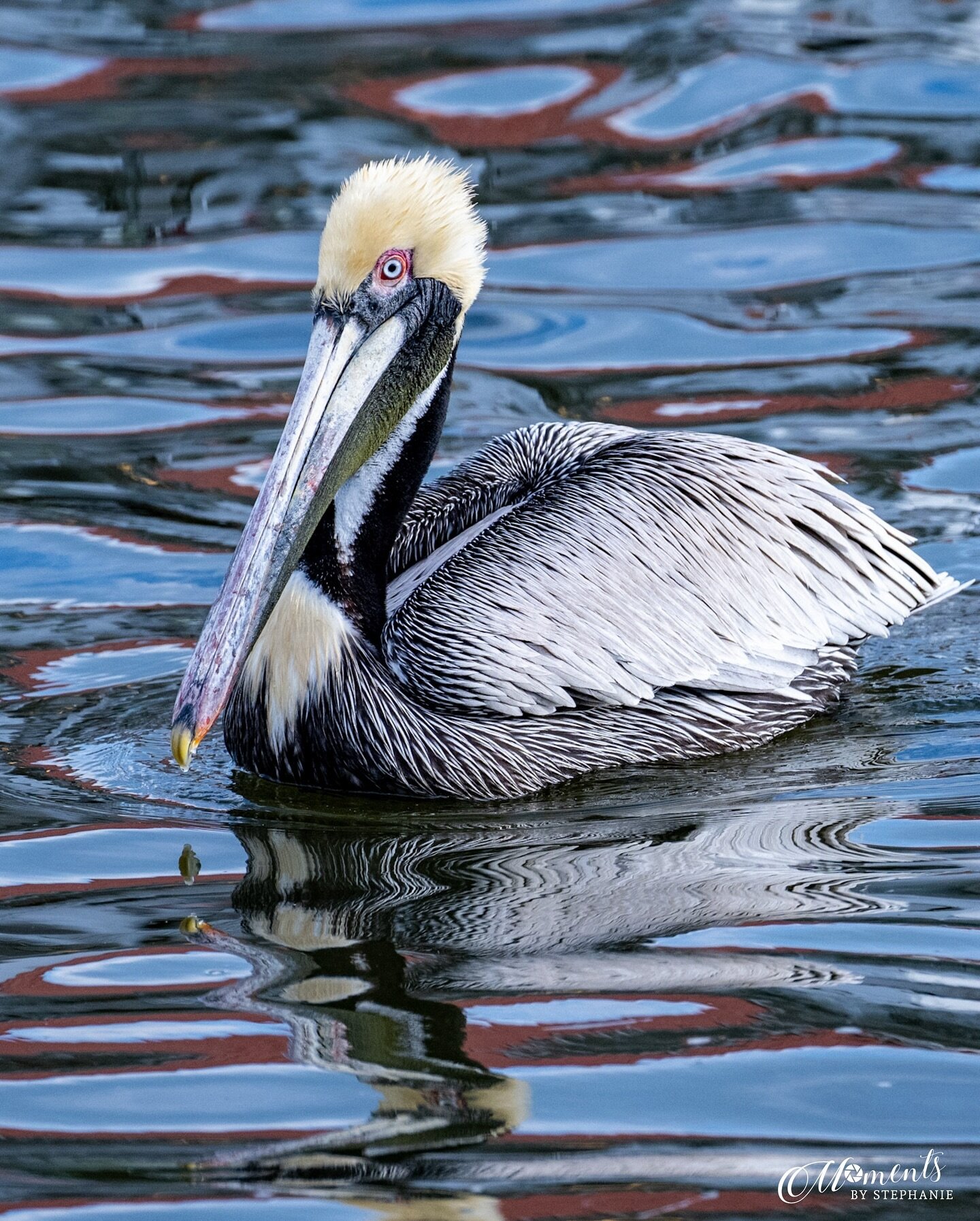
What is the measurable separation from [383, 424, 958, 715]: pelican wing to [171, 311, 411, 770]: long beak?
493mm

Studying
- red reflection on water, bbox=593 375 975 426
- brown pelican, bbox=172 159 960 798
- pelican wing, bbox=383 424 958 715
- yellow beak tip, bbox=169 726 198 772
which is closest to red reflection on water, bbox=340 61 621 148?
red reflection on water, bbox=593 375 975 426

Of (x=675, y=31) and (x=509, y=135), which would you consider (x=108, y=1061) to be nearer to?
(x=509, y=135)

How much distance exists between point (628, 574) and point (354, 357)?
37.3 inches

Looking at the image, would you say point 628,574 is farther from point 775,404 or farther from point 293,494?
point 775,404

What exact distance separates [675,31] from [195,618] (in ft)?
24.9

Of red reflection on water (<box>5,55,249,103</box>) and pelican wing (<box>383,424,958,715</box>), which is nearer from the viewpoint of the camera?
pelican wing (<box>383,424,958,715</box>)

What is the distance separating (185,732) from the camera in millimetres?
4809

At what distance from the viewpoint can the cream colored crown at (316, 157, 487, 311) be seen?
5.17 metres

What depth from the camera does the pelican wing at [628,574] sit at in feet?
17.6

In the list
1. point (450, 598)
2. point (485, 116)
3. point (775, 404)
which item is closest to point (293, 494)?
point (450, 598)

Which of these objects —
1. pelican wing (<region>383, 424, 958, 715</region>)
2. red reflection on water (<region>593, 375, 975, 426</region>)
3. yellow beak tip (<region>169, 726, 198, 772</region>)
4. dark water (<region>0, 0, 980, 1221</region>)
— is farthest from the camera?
red reflection on water (<region>593, 375, 975, 426</region>)

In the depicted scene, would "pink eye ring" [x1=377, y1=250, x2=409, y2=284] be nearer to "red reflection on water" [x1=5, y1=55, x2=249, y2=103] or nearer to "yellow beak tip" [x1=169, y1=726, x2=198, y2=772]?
"yellow beak tip" [x1=169, y1=726, x2=198, y2=772]

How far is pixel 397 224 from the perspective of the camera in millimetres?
5219

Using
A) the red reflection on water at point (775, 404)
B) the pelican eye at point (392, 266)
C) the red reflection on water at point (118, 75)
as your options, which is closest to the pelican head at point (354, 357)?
the pelican eye at point (392, 266)
